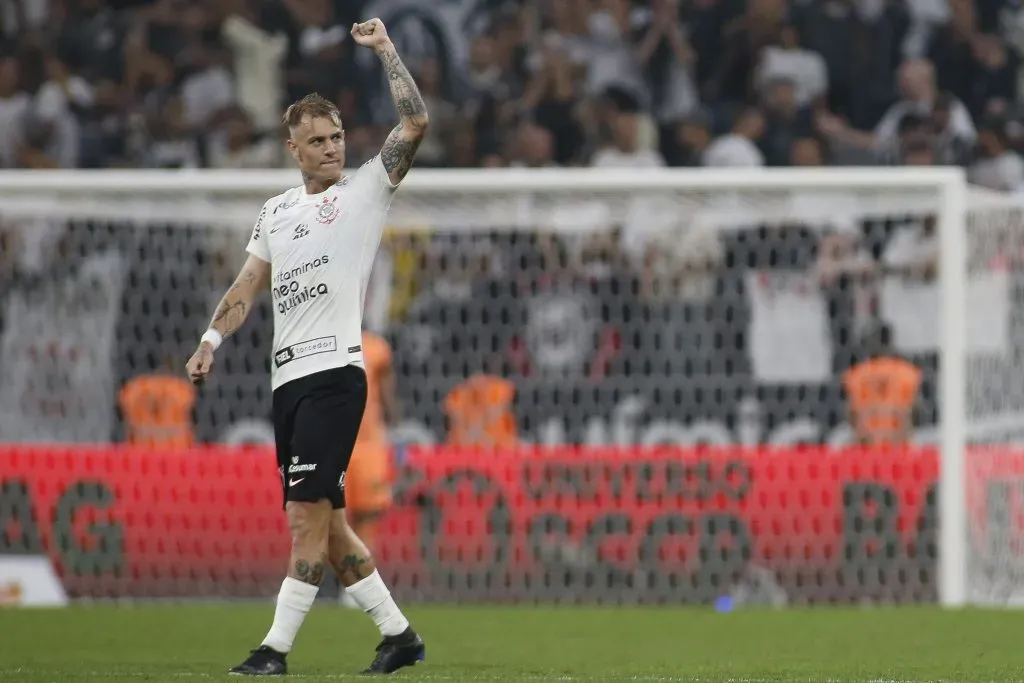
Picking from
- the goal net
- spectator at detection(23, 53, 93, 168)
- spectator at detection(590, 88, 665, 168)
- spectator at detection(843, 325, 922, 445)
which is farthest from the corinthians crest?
spectator at detection(23, 53, 93, 168)

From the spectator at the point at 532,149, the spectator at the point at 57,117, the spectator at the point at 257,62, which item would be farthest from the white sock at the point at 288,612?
the spectator at the point at 257,62

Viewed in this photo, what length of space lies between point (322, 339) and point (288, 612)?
3.15 ft

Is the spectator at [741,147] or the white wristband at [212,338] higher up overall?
the spectator at [741,147]

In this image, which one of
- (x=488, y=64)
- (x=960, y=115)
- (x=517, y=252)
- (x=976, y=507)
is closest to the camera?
(x=976, y=507)

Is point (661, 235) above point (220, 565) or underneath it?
above

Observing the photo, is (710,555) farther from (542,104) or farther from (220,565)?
(542,104)

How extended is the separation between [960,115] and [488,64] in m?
3.87

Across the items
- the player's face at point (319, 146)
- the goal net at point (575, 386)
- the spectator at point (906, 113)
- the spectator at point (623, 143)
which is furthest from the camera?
the spectator at point (623, 143)

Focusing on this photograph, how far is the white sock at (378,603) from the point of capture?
6656 mm

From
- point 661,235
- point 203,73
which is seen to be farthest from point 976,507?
point 203,73

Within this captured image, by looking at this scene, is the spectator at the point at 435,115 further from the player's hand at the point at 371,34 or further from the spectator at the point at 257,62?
the player's hand at the point at 371,34

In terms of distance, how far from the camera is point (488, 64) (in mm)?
15359

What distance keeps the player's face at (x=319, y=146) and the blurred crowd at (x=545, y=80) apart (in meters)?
7.42

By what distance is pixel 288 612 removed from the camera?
6.49 metres
